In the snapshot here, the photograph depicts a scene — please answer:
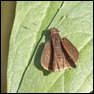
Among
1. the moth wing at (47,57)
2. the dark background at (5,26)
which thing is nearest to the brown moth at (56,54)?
the moth wing at (47,57)

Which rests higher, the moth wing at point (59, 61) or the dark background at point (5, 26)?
the dark background at point (5, 26)

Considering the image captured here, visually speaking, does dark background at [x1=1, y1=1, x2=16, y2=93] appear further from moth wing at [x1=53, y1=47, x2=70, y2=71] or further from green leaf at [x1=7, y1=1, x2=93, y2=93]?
green leaf at [x1=7, y1=1, x2=93, y2=93]

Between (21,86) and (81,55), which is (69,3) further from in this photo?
(21,86)

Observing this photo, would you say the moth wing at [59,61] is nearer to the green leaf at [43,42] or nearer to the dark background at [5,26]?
the green leaf at [43,42]

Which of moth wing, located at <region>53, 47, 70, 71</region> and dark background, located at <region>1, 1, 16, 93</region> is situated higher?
dark background, located at <region>1, 1, 16, 93</region>

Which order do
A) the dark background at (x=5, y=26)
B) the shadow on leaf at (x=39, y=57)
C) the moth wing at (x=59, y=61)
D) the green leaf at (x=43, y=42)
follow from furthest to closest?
the dark background at (x=5, y=26) → the moth wing at (x=59, y=61) → the shadow on leaf at (x=39, y=57) → the green leaf at (x=43, y=42)

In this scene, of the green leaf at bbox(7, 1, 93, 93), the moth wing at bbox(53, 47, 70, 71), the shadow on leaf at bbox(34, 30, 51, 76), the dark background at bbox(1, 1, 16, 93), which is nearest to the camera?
the green leaf at bbox(7, 1, 93, 93)

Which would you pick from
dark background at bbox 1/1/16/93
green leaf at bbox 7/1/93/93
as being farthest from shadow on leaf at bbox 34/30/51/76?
dark background at bbox 1/1/16/93
